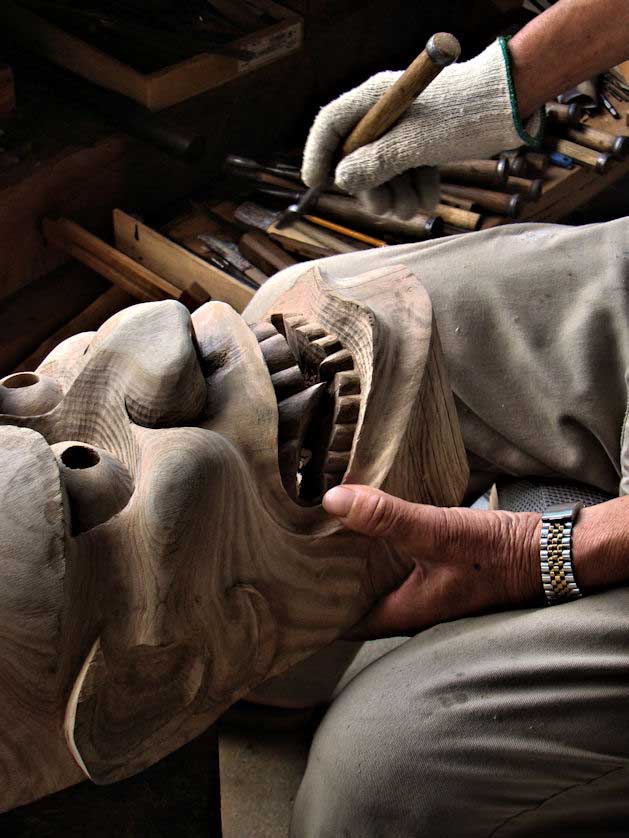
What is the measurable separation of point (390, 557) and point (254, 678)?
0.23 metres

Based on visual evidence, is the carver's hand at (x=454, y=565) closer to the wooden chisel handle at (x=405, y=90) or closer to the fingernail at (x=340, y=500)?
the fingernail at (x=340, y=500)

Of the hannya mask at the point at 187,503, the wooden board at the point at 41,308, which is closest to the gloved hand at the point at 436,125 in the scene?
the hannya mask at the point at 187,503

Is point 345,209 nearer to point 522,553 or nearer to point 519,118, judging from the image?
point 519,118

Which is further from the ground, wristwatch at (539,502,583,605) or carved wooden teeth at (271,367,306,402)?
carved wooden teeth at (271,367,306,402)

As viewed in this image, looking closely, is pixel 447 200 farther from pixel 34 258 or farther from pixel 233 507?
pixel 233 507

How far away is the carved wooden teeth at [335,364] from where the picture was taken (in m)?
1.25

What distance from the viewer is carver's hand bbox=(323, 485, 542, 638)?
3.82 ft

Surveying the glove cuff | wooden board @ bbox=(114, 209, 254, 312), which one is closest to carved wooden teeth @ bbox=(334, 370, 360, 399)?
the glove cuff

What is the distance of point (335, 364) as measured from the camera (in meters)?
1.25

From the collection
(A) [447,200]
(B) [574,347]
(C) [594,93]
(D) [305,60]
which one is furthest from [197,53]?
(B) [574,347]

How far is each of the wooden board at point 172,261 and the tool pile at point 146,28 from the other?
44 centimetres

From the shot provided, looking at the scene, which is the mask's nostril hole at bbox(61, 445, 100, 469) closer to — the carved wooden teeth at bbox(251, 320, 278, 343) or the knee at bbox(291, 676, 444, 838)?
the carved wooden teeth at bbox(251, 320, 278, 343)

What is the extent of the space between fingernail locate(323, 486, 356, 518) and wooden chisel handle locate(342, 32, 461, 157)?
30.6 inches

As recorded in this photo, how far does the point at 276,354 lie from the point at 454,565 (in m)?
0.34
